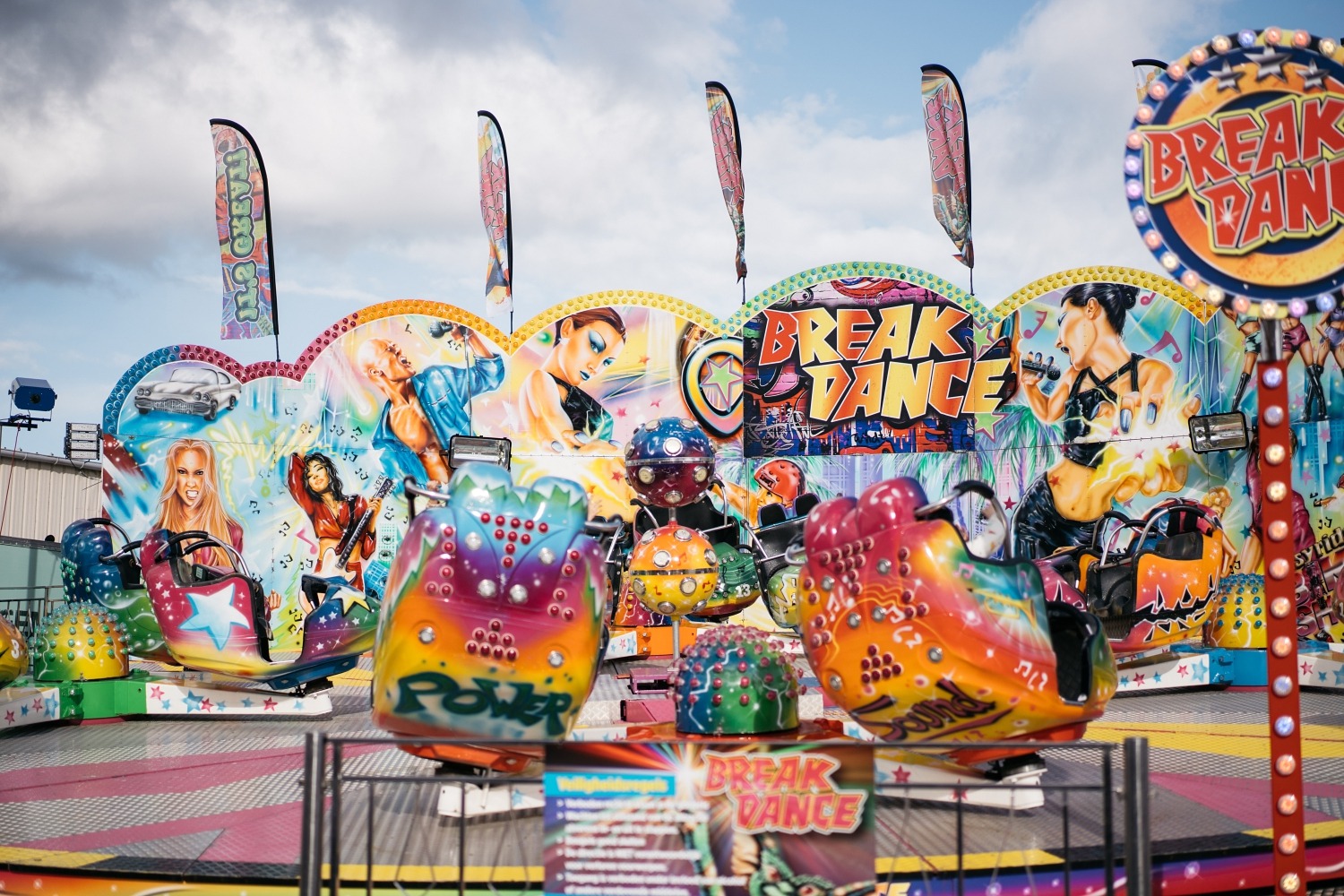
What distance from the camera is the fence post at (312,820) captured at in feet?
10.8

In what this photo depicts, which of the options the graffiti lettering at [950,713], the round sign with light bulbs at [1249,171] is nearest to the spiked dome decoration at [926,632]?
the graffiti lettering at [950,713]

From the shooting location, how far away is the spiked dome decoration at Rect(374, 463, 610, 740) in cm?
488

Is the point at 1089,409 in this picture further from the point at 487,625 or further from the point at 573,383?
the point at 487,625

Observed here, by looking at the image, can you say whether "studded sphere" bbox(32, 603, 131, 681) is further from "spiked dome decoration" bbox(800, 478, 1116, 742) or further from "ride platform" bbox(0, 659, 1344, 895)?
"spiked dome decoration" bbox(800, 478, 1116, 742)

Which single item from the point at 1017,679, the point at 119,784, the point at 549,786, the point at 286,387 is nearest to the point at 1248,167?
the point at 1017,679

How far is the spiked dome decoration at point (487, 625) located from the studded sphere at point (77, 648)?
4596 millimetres

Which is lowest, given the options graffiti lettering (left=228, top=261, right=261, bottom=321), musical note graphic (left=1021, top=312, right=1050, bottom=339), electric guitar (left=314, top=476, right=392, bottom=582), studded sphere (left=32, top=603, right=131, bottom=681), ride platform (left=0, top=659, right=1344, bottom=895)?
ride platform (left=0, top=659, right=1344, bottom=895)

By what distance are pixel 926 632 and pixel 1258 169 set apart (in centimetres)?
216

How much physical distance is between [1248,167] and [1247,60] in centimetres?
38

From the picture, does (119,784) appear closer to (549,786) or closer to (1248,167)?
(549,786)

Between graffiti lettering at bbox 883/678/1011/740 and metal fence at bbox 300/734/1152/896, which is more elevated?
graffiti lettering at bbox 883/678/1011/740

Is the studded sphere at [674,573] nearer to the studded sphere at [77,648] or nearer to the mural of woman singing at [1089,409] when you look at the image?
the studded sphere at [77,648]

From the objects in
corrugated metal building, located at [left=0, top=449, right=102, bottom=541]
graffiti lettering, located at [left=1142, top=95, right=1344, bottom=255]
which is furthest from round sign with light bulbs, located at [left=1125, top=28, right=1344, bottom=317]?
corrugated metal building, located at [left=0, top=449, right=102, bottom=541]

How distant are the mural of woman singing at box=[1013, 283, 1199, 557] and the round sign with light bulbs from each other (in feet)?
31.8
